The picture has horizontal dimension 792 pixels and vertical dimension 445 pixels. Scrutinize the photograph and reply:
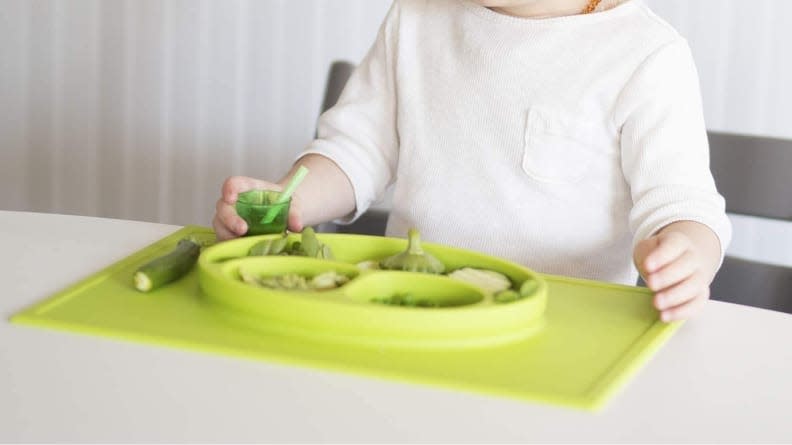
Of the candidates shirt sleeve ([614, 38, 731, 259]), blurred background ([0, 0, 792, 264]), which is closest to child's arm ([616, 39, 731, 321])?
shirt sleeve ([614, 38, 731, 259])

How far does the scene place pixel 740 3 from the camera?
83.9 inches

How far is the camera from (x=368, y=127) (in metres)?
1.42

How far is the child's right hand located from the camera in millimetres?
1071

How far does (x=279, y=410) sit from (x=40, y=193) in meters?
2.18

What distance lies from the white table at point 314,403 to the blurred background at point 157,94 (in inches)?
64.7

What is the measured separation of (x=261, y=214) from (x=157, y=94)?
A: 160cm

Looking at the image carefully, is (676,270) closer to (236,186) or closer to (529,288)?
(529,288)

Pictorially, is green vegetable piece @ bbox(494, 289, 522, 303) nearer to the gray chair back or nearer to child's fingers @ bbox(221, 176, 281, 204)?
child's fingers @ bbox(221, 176, 281, 204)

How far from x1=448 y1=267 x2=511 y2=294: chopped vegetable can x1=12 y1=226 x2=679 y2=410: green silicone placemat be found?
43 mm

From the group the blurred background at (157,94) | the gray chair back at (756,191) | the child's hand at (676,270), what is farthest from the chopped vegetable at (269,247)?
the blurred background at (157,94)

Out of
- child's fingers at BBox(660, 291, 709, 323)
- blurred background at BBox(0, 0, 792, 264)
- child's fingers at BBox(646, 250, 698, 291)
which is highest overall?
child's fingers at BBox(646, 250, 698, 291)

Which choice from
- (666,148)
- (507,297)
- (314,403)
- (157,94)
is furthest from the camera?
(157,94)

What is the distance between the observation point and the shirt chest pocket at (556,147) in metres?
1.29

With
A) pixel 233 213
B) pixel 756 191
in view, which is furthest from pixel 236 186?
pixel 756 191
